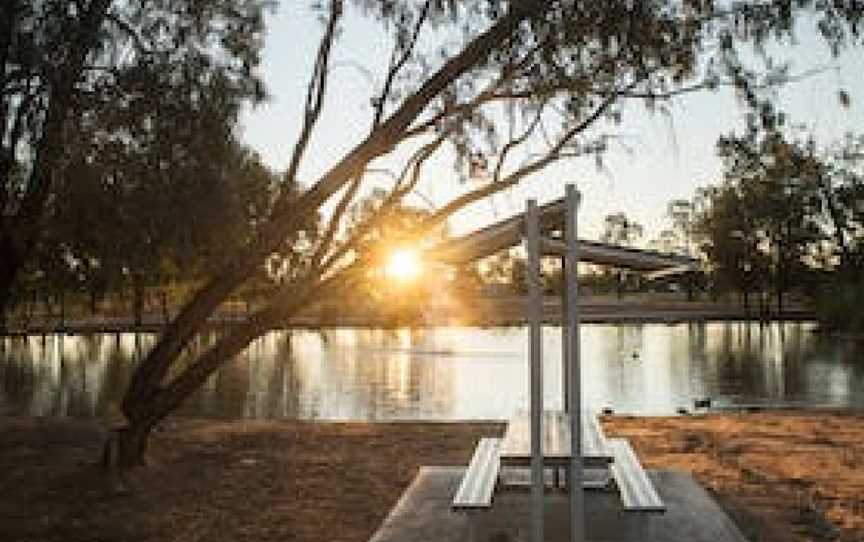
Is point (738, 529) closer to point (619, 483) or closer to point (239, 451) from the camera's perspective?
point (619, 483)

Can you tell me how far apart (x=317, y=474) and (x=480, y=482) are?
3337 millimetres

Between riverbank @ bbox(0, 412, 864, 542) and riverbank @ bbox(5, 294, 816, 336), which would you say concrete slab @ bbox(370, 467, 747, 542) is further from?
riverbank @ bbox(5, 294, 816, 336)

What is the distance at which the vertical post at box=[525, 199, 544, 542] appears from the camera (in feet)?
15.3

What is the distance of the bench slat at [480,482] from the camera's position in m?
5.00

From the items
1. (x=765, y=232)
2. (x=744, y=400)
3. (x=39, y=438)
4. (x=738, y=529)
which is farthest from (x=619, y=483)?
(x=765, y=232)

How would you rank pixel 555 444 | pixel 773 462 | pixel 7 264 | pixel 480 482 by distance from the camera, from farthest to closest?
pixel 7 264, pixel 773 462, pixel 555 444, pixel 480 482

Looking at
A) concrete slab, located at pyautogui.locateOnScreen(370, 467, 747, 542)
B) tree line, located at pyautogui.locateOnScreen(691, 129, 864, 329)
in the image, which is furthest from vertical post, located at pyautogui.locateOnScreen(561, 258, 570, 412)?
tree line, located at pyautogui.locateOnScreen(691, 129, 864, 329)

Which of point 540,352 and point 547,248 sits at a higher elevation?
point 547,248

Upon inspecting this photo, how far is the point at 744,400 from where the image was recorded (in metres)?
17.8

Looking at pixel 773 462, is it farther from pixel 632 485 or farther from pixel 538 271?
pixel 538 271

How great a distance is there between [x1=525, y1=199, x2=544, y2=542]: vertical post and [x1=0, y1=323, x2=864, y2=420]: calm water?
10.4m

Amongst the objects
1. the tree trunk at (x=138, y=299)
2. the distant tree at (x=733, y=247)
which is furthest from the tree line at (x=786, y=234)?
the tree trunk at (x=138, y=299)

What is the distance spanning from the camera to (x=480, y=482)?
5.55 metres

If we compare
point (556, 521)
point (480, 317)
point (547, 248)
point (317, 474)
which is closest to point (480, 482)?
point (556, 521)
